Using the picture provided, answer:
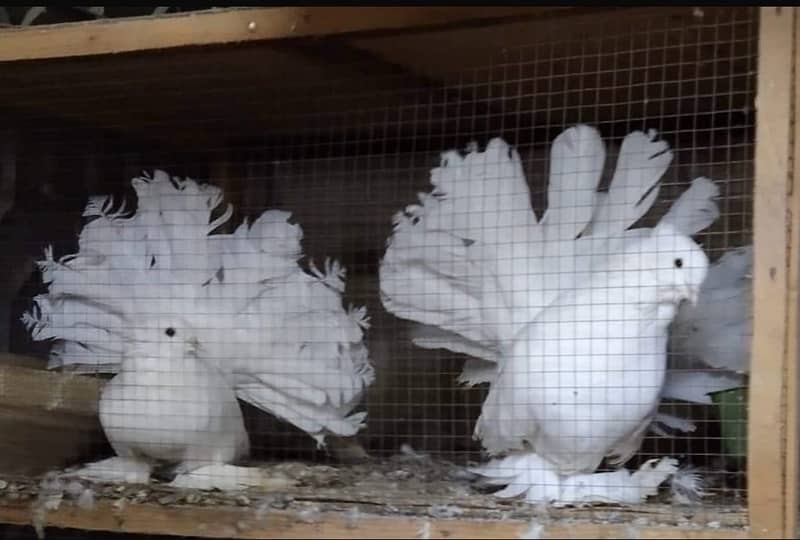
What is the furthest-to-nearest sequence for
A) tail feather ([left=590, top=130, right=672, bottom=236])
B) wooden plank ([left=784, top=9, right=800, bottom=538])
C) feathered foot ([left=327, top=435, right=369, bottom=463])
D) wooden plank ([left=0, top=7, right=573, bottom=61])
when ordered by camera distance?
feathered foot ([left=327, top=435, right=369, bottom=463])
tail feather ([left=590, top=130, right=672, bottom=236])
wooden plank ([left=0, top=7, right=573, bottom=61])
wooden plank ([left=784, top=9, right=800, bottom=538])

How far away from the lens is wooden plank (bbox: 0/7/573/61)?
79 centimetres

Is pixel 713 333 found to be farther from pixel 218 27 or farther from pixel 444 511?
pixel 218 27

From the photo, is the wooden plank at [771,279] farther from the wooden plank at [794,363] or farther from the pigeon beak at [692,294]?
the pigeon beak at [692,294]

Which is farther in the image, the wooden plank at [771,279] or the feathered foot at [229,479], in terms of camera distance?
the feathered foot at [229,479]

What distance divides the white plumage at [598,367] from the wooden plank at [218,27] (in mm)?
209

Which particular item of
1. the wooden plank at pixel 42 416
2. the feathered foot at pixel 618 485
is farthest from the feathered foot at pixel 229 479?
the feathered foot at pixel 618 485

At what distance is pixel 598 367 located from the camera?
82cm

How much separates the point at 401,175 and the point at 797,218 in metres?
0.53

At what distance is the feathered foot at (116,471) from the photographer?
0.90 m

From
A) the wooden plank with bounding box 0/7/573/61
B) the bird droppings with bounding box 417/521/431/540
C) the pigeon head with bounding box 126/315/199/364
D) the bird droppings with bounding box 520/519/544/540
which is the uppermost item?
the wooden plank with bounding box 0/7/573/61

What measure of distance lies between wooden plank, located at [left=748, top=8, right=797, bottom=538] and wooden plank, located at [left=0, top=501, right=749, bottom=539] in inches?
1.4

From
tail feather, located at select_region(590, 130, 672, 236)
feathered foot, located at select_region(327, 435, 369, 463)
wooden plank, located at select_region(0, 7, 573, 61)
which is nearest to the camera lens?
wooden plank, located at select_region(0, 7, 573, 61)

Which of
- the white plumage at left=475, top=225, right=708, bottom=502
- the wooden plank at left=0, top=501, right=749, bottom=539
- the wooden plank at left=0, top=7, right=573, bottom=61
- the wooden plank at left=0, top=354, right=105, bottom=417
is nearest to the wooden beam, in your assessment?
the wooden plank at left=0, top=354, right=105, bottom=417

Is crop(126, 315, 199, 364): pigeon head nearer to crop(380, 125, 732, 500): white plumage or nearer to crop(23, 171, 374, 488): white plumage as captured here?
crop(23, 171, 374, 488): white plumage
